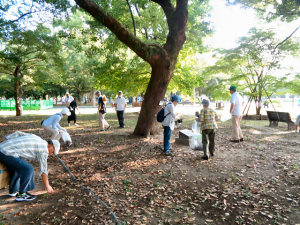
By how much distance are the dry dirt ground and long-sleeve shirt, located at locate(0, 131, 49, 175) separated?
901 millimetres

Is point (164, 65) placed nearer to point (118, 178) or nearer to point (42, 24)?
point (118, 178)

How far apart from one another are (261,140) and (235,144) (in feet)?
5.34

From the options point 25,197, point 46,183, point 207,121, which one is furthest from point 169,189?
point 25,197

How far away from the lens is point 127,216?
338cm

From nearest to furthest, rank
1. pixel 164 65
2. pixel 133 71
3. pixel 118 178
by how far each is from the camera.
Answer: pixel 118 178 → pixel 164 65 → pixel 133 71

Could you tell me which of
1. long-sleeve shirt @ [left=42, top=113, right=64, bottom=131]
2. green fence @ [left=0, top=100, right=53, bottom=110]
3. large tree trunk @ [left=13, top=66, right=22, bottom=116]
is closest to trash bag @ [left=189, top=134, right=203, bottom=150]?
long-sleeve shirt @ [left=42, top=113, right=64, bottom=131]

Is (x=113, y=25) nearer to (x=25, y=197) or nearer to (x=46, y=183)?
(x=46, y=183)

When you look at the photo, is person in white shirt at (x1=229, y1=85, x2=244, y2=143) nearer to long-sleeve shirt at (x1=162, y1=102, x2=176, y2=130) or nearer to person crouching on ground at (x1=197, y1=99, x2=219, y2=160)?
person crouching on ground at (x1=197, y1=99, x2=219, y2=160)

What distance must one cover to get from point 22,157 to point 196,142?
18.4ft

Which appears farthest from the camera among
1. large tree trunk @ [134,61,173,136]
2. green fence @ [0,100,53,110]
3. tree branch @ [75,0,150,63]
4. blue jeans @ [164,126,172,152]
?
green fence @ [0,100,53,110]

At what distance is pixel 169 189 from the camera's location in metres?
4.35

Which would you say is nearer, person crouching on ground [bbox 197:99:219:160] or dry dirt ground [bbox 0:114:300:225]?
dry dirt ground [bbox 0:114:300:225]

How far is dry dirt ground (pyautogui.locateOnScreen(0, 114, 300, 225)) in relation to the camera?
11.1 ft

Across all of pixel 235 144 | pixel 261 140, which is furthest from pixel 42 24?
pixel 261 140
